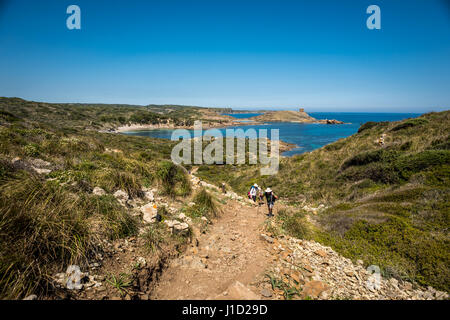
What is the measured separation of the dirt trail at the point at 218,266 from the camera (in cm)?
363

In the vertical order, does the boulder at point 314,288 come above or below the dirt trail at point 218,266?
below

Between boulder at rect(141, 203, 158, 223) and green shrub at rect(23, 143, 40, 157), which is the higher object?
green shrub at rect(23, 143, 40, 157)

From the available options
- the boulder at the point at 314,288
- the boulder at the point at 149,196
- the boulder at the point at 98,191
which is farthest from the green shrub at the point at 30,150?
the boulder at the point at 314,288

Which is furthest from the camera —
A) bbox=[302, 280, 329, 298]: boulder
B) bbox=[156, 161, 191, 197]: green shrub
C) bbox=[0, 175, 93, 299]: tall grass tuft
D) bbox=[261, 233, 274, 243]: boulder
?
bbox=[156, 161, 191, 197]: green shrub

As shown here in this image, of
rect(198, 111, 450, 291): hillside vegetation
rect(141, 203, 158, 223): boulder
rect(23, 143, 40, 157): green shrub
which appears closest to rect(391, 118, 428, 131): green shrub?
rect(198, 111, 450, 291): hillside vegetation

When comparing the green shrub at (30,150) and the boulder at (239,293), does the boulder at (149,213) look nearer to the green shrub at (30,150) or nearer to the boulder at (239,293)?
the boulder at (239,293)

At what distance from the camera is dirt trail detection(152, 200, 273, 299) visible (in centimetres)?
363

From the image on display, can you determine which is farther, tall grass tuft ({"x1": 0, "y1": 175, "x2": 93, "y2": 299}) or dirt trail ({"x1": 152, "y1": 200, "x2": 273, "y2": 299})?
dirt trail ({"x1": 152, "y1": 200, "x2": 273, "y2": 299})

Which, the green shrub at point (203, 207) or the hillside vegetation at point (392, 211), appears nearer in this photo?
the hillside vegetation at point (392, 211)

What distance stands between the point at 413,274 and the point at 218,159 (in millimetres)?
35408

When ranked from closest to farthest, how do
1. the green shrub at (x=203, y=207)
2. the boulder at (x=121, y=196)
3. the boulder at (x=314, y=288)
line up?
1. the boulder at (x=314, y=288)
2. the boulder at (x=121, y=196)
3. the green shrub at (x=203, y=207)

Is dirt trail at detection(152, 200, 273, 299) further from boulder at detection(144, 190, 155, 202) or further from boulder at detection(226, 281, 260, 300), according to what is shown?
boulder at detection(144, 190, 155, 202)
